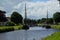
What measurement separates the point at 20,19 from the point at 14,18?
13456 millimetres

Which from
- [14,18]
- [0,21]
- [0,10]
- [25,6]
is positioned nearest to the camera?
[25,6]

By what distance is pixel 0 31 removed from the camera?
79562 millimetres

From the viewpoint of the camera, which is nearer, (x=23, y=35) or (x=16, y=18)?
(x=23, y=35)

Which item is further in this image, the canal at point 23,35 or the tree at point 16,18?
the tree at point 16,18

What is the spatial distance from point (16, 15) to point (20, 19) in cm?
697

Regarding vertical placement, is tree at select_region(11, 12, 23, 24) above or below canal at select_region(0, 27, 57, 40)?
above

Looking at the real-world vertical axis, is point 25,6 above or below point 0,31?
above

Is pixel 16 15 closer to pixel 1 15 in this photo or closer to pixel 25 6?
pixel 1 15

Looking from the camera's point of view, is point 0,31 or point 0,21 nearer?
point 0,31

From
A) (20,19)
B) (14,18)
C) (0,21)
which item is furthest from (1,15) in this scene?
(20,19)

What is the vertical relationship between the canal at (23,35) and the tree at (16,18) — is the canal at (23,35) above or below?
below

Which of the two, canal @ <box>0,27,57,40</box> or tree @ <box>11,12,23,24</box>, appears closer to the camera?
canal @ <box>0,27,57,40</box>

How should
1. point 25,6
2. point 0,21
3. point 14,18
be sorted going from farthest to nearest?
1. point 14,18
2. point 0,21
3. point 25,6

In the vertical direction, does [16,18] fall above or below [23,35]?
above
